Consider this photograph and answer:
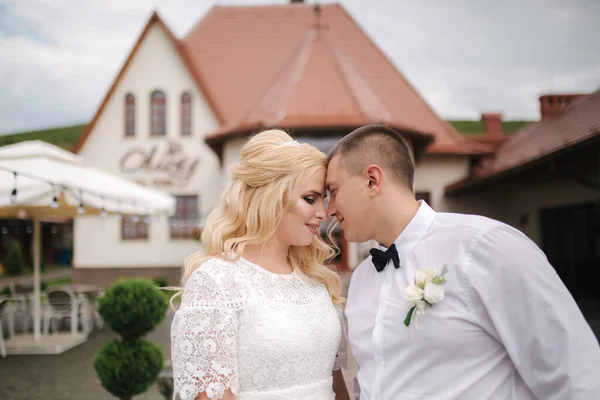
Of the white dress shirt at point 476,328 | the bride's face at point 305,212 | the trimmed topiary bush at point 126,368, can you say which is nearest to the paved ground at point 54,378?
the trimmed topiary bush at point 126,368

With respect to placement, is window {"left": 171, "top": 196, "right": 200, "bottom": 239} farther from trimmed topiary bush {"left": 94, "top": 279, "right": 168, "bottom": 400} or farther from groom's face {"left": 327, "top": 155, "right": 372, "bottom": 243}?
groom's face {"left": 327, "top": 155, "right": 372, "bottom": 243}

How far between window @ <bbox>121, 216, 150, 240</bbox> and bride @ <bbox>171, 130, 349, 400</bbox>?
18.3 m

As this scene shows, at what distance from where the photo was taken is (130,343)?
5.98 metres

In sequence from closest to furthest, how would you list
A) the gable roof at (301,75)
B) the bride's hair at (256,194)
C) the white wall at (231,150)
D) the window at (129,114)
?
1. the bride's hair at (256,194)
2. the gable roof at (301,75)
3. the white wall at (231,150)
4. the window at (129,114)

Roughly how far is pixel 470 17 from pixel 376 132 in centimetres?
1271

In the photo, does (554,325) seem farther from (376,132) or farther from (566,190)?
(566,190)

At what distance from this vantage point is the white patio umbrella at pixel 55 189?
7.61 metres

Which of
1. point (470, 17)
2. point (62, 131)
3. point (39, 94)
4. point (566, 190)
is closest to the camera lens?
point (39, 94)

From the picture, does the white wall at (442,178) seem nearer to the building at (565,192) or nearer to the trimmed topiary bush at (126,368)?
the building at (565,192)

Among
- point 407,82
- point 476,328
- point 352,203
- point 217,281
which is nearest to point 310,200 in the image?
point 352,203

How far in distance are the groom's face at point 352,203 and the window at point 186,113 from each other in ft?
61.0

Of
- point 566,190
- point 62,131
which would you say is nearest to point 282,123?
point 566,190

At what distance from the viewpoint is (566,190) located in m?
11.4

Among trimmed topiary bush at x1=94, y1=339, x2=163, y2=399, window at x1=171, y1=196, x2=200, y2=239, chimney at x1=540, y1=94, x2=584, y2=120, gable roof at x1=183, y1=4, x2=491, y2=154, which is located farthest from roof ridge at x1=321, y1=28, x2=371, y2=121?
trimmed topiary bush at x1=94, y1=339, x2=163, y2=399
